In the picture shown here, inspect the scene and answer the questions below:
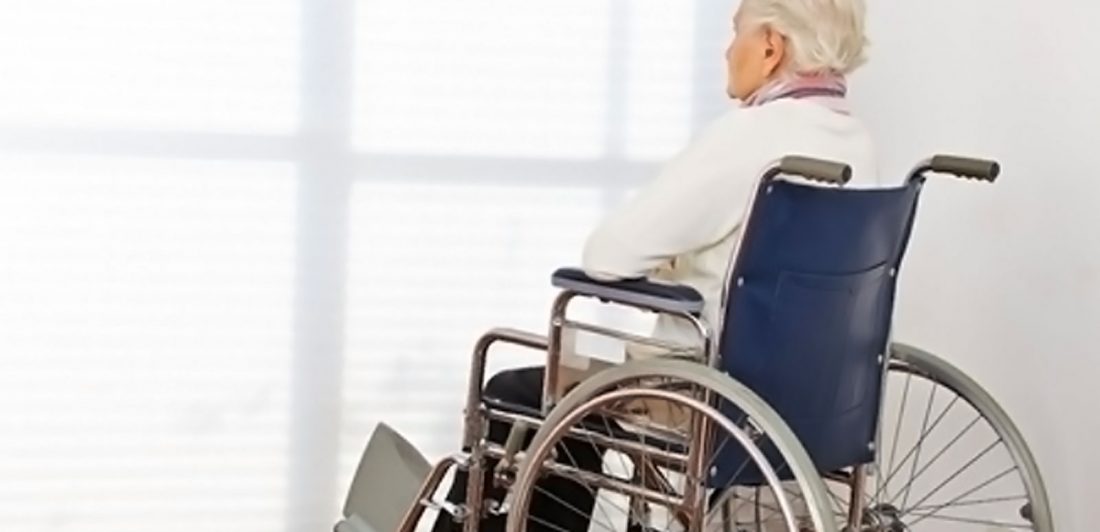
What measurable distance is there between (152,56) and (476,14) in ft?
2.23

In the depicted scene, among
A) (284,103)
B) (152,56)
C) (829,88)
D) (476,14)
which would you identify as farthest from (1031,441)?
(152,56)

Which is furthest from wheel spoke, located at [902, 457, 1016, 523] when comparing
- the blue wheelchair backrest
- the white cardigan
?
the white cardigan

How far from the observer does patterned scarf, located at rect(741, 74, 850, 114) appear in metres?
2.27

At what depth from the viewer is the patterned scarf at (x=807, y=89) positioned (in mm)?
2270

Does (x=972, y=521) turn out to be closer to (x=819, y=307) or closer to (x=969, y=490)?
(x=969, y=490)

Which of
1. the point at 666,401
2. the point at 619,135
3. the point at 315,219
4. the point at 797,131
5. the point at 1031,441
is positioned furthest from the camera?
the point at 619,135

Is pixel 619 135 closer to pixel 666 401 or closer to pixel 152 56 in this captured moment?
pixel 152 56

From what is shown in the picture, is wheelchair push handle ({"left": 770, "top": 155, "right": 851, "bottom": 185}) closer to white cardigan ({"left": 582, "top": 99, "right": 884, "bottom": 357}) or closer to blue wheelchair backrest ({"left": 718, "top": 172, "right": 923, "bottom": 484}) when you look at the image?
blue wheelchair backrest ({"left": 718, "top": 172, "right": 923, "bottom": 484})

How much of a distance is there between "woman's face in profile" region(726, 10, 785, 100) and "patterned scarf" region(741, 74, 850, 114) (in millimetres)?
32

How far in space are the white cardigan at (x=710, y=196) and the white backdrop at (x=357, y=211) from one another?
74cm

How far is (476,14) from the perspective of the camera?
3.12m

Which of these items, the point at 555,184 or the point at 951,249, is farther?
the point at 555,184

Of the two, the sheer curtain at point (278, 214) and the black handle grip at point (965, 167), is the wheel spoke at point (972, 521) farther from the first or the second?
the sheer curtain at point (278, 214)

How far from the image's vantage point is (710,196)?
85.0 inches
